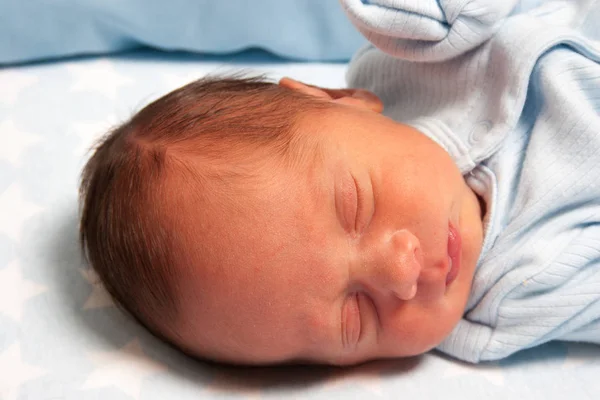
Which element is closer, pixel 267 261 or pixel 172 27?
pixel 267 261

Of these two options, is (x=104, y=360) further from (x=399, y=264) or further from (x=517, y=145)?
(x=517, y=145)

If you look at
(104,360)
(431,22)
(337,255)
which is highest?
(431,22)

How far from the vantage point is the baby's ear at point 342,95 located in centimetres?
125

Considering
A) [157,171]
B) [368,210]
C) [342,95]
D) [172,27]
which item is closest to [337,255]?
[368,210]

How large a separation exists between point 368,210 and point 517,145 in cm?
39

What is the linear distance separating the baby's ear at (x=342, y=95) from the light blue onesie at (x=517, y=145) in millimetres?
104

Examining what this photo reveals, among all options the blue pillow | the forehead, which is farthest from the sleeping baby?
the blue pillow

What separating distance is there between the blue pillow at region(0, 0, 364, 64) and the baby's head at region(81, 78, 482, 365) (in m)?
0.65

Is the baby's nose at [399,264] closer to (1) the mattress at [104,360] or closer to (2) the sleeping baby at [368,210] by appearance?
(2) the sleeping baby at [368,210]

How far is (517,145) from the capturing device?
1226mm

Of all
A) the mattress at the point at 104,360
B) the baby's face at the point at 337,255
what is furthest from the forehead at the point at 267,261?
the mattress at the point at 104,360

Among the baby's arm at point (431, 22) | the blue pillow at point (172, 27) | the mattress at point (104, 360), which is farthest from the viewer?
the blue pillow at point (172, 27)

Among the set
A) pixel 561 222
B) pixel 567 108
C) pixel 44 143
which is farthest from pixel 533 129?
pixel 44 143

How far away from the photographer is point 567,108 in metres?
1.15
